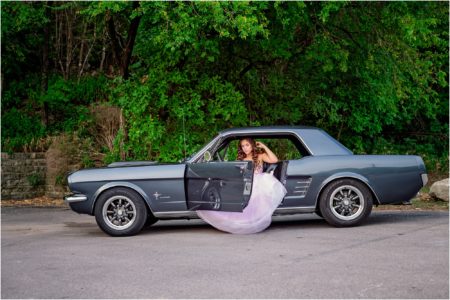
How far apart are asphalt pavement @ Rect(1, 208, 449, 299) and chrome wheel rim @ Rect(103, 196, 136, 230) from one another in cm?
24

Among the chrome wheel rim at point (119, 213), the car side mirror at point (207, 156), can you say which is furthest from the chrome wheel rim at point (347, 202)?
the chrome wheel rim at point (119, 213)

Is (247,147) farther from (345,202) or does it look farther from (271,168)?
(345,202)

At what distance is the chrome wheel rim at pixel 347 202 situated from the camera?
962 cm

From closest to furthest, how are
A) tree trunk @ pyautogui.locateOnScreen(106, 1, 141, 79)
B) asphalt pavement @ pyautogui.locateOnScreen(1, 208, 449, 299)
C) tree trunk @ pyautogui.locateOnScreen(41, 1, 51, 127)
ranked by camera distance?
asphalt pavement @ pyautogui.locateOnScreen(1, 208, 449, 299) → tree trunk @ pyautogui.locateOnScreen(106, 1, 141, 79) → tree trunk @ pyautogui.locateOnScreen(41, 1, 51, 127)

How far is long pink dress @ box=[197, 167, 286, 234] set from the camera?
9.50m

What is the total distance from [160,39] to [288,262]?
25.4 feet

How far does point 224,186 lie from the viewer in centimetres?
934

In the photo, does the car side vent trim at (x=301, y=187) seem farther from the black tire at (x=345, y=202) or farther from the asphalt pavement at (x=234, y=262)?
the asphalt pavement at (x=234, y=262)

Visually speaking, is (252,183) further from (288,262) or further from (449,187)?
(449,187)

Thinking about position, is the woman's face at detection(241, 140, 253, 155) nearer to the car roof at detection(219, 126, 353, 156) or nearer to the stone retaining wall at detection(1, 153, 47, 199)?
the car roof at detection(219, 126, 353, 156)

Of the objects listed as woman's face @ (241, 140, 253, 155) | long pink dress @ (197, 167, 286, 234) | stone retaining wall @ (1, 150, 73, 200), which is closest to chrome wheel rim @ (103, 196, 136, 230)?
long pink dress @ (197, 167, 286, 234)

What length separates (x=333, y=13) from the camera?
54.4 feet

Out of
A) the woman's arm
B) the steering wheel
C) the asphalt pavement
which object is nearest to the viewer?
the asphalt pavement

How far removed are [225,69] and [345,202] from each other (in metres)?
8.67
